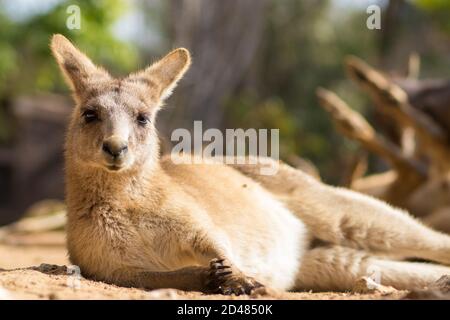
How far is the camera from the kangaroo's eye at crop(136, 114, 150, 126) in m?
5.71

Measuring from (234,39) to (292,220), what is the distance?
13845 millimetres

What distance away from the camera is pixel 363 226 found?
6547 millimetres

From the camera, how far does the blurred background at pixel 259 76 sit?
39.2 feet

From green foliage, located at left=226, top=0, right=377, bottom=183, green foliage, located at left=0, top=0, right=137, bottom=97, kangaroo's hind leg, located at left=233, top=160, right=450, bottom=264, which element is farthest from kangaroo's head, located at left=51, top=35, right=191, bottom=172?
green foliage, located at left=226, top=0, right=377, bottom=183

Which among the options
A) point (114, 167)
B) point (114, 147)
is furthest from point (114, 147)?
point (114, 167)

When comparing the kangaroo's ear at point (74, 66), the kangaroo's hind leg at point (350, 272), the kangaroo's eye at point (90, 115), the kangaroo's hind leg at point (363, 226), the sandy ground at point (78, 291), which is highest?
the kangaroo's ear at point (74, 66)

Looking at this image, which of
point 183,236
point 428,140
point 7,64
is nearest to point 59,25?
point 7,64

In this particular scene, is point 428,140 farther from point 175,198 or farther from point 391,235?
point 175,198

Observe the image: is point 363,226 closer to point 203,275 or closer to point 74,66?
point 203,275

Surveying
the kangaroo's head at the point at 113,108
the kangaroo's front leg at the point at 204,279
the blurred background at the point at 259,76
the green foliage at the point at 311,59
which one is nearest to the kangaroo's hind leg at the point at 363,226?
the kangaroo's head at the point at 113,108

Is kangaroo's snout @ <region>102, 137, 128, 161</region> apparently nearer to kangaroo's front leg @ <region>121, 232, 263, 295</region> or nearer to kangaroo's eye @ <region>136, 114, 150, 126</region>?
kangaroo's eye @ <region>136, 114, 150, 126</region>

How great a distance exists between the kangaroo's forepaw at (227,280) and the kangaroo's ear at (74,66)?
6.82ft

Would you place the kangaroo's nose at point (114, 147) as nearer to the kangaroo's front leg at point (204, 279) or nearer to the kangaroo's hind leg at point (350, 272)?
the kangaroo's front leg at point (204, 279)

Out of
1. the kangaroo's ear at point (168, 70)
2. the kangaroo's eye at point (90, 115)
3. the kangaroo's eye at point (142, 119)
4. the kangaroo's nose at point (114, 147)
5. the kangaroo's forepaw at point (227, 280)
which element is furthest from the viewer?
the kangaroo's ear at point (168, 70)
